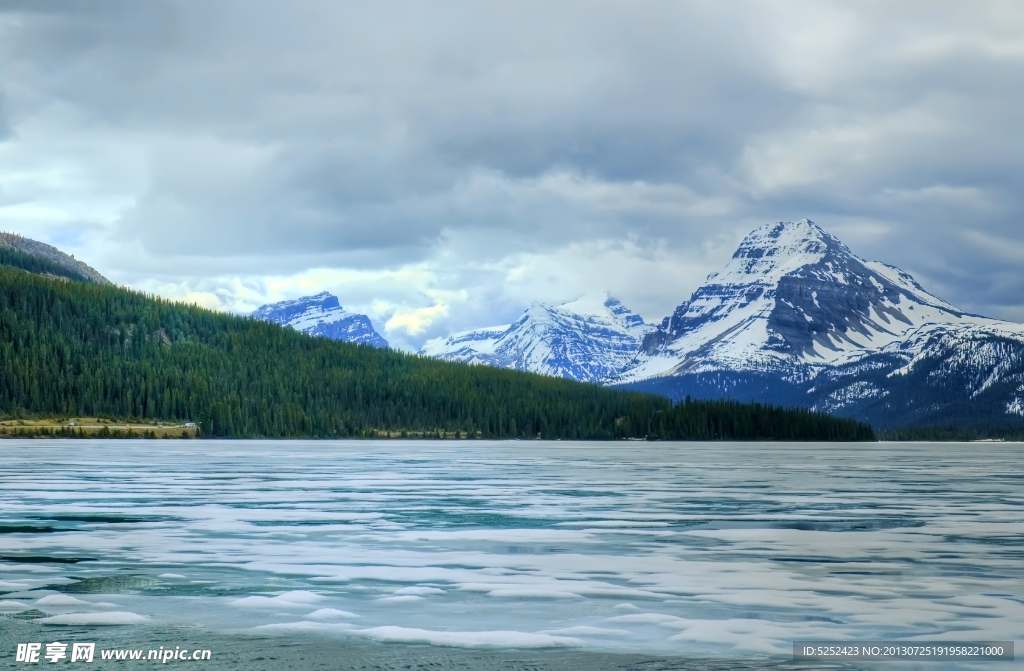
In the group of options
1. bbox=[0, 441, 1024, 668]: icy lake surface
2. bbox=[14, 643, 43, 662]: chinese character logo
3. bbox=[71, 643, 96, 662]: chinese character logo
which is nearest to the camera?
bbox=[14, 643, 43, 662]: chinese character logo

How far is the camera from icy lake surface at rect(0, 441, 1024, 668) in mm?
24141

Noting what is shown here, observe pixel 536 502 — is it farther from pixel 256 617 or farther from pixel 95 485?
pixel 256 617

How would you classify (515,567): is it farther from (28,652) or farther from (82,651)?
(28,652)

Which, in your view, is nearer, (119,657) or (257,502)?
(119,657)

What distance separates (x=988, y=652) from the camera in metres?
22.1

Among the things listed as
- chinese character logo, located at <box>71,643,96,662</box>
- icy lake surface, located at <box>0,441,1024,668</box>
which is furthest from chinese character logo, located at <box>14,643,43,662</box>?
chinese character logo, located at <box>71,643,96,662</box>

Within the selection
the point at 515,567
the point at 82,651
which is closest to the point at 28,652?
the point at 82,651

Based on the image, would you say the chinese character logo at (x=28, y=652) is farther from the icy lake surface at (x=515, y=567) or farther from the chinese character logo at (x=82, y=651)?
the chinese character logo at (x=82, y=651)

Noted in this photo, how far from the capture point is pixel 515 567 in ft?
110

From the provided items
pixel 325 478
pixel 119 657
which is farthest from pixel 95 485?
Result: pixel 119 657

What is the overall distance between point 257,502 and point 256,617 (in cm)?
3203

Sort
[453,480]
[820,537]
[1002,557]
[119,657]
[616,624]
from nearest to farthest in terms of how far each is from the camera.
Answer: [119,657] < [616,624] < [1002,557] < [820,537] < [453,480]

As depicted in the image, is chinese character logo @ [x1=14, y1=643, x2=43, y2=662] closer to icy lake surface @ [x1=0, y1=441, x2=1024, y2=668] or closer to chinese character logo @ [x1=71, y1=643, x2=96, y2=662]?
icy lake surface @ [x1=0, y1=441, x2=1024, y2=668]

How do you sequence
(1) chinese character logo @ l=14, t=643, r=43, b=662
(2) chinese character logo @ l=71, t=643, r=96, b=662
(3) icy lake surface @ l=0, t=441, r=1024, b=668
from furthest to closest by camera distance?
1. (3) icy lake surface @ l=0, t=441, r=1024, b=668
2. (2) chinese character logo @ l=71, t=643, r=96, b=662
3. (1) chinese character logo @ l=14, t=643, r=43, b=662
